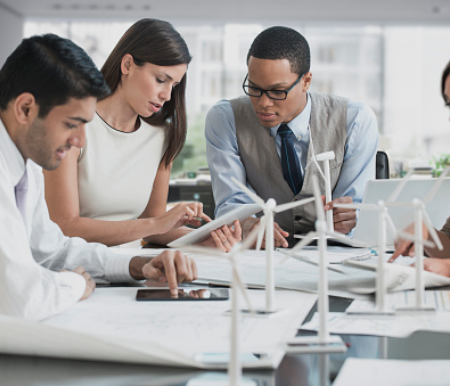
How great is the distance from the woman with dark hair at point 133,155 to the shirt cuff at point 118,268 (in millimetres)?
375

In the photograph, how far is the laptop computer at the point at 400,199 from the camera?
62.7 inches

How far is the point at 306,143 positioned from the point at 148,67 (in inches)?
28.7

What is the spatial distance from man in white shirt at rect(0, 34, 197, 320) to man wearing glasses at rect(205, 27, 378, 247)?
41.5 inches

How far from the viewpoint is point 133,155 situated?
2078mm

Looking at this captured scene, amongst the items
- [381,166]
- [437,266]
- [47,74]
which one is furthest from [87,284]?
[381,166]

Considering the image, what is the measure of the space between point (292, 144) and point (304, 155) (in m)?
0.07

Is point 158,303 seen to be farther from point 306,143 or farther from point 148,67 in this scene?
point 306,143

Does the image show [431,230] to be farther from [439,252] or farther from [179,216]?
[179,216]

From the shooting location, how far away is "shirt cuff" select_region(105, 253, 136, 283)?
1312 mm

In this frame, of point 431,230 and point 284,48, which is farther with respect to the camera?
point 284,48

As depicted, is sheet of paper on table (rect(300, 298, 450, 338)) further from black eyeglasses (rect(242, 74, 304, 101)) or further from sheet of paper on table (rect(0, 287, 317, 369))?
black eyeglasses (rect(242, 74, 304, 101))

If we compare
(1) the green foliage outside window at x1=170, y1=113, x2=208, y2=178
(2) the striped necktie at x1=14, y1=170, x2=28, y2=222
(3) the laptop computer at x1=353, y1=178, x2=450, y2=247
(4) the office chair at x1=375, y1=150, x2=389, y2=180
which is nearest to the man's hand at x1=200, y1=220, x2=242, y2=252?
(3) the laptop computer at x1=353, y1=178, x2=450, y2=247

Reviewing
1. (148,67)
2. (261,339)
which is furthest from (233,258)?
(148,67)

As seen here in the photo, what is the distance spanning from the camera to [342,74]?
25.3ft
